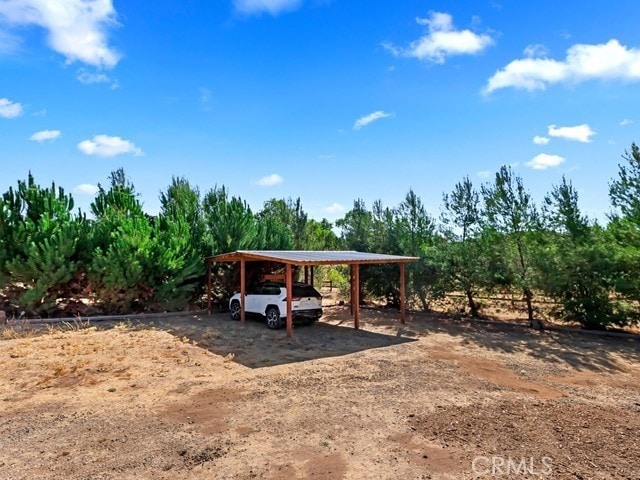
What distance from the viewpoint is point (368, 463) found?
159 inches

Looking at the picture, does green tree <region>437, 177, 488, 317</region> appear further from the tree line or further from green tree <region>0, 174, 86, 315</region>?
green tree <region>0, 174, 86, 315</region>

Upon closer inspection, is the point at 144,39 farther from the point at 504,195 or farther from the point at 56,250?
the point at 504,195

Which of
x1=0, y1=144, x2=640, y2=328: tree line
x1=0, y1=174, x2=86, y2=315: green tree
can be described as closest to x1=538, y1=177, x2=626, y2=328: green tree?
x1=0, y1=144, x2=640, y2=328: tree line

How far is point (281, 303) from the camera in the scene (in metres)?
12.0

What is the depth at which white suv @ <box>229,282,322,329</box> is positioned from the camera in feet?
39.2

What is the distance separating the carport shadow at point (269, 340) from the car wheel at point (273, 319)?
0.28 meters

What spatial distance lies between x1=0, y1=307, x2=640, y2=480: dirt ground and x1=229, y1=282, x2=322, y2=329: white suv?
1.66m

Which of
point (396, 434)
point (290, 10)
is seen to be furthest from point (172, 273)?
point (396, 434)

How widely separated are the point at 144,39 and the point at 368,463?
1142 cm

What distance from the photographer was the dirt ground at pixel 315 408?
403cm

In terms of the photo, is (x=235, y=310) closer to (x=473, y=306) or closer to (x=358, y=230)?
(x=358, y=230)

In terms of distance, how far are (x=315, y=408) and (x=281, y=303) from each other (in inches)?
253

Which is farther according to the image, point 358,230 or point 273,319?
point 358,230

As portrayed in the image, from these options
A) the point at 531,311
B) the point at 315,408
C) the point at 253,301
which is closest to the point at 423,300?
the point at 531,311
